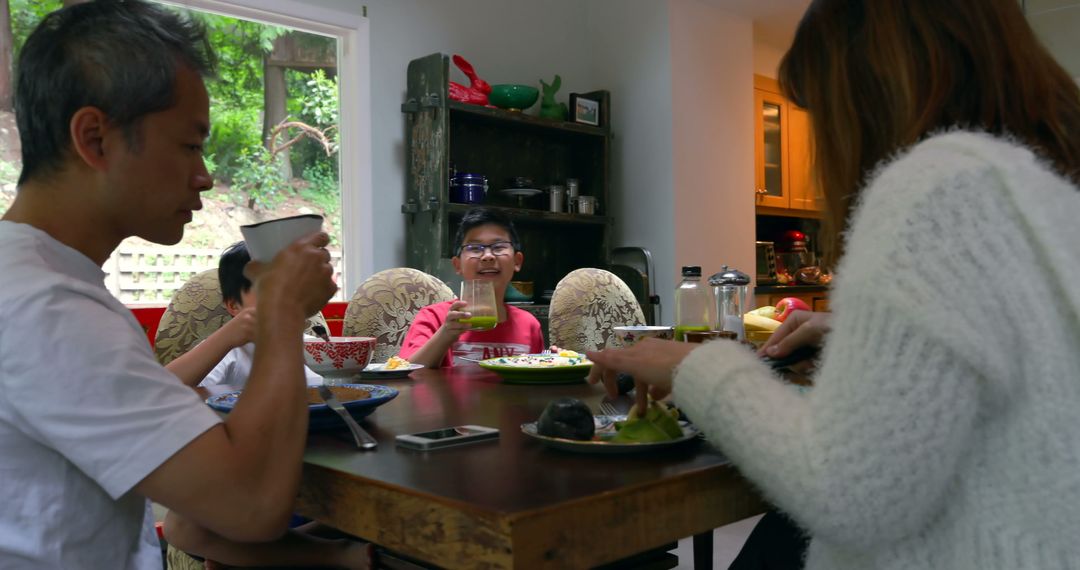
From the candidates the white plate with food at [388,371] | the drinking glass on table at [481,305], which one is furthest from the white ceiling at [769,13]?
the white plate with food at [388,371]

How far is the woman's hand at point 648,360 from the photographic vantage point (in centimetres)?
92

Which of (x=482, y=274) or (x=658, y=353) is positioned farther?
(x=482, y=274)

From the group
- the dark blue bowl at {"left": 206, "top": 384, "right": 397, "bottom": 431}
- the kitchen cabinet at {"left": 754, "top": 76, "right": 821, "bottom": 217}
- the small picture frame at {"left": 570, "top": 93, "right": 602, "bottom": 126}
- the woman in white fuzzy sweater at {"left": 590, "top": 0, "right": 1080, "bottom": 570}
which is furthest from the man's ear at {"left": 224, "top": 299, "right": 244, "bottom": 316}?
the kitchen cabinet at {"left": 754, "top": 76, "right": 821, "bottom": 217}

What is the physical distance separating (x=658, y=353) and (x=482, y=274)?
1.85 metres

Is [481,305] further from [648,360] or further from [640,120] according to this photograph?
[640,120]

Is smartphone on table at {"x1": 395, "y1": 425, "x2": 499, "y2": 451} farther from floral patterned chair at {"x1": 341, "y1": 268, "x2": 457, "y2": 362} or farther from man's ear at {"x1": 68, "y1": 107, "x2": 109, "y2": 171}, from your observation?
floral patterned chair at {"x1": 341, "y1": 268, "x2": 457, "y2": 362}

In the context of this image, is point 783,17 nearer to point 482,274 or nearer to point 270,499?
point 482,274

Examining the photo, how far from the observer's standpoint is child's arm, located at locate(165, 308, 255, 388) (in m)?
1.51

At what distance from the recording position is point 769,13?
17.8 feet

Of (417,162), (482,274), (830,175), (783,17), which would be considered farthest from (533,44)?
(830,175)

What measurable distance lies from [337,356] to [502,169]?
10.5 feet

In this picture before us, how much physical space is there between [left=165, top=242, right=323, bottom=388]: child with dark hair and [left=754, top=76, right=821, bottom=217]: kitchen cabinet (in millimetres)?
4177

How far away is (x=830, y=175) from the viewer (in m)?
0.94

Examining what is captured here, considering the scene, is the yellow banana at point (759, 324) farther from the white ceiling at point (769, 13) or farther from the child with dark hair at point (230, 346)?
the white ceiling at point (769, 13)
